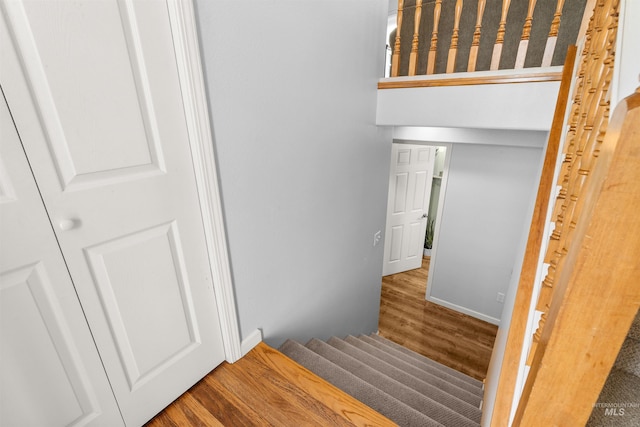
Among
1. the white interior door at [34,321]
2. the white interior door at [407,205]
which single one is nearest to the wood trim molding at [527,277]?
the white interior door at [34,321]

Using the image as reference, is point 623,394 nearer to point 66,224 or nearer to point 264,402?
point 264,402

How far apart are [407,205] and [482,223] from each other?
42.4 inches

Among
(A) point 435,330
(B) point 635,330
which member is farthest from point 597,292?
(A) point 435,330

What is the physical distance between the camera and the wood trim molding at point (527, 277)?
2.92ft

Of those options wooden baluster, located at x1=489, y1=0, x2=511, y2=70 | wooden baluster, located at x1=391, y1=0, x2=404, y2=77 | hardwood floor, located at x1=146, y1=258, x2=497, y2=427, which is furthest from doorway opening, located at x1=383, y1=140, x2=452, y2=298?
hardwood floor, located at x1=146, y1=258, x2=497, y2=427

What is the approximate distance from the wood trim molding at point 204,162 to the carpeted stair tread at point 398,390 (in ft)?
2.17

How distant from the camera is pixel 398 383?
5.37 feet

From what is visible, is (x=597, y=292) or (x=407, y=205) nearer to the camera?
(x=597, y=292)

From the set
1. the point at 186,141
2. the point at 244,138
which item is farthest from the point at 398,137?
the point at 186,141

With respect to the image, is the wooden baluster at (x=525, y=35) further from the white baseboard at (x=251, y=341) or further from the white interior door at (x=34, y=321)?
the white interior door at (x=34, y=321)

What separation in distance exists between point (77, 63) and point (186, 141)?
361mm

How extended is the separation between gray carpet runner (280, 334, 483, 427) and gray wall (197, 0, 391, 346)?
24 cm

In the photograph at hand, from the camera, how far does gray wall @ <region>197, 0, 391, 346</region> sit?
1170 millimetres

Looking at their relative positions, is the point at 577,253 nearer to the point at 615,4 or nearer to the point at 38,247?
the point at 615,4
